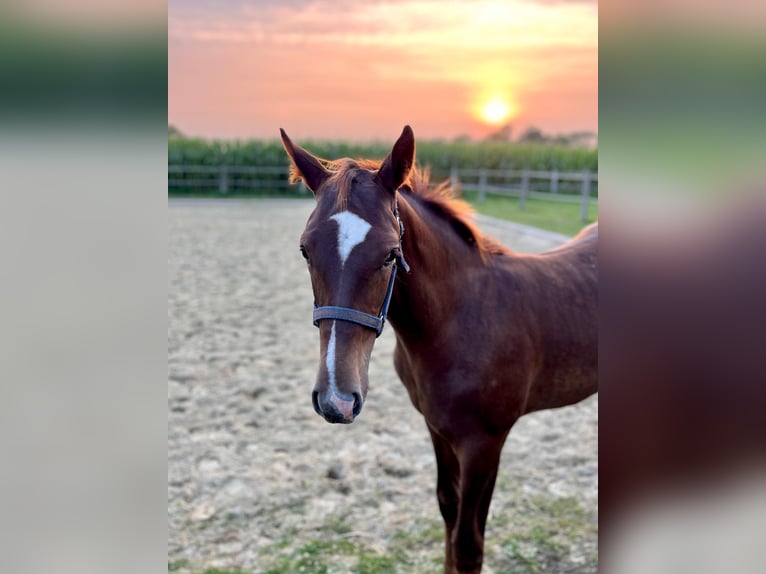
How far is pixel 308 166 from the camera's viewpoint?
1930 millimetres

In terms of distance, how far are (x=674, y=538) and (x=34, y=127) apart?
664 mm

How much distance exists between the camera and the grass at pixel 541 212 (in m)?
13.0

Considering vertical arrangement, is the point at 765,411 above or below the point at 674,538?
above

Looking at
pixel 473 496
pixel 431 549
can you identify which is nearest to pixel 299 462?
pixel 431 549

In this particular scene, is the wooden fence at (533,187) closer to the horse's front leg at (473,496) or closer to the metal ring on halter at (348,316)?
the horse's front leg at (473,496)

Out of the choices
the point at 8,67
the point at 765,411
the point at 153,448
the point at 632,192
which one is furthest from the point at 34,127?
the point at 765,411

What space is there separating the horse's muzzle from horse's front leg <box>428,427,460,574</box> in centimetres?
112

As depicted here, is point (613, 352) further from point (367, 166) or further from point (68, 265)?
point (367, 166)

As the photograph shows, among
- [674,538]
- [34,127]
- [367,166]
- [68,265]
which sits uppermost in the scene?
[367,166]

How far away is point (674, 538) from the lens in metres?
0.51

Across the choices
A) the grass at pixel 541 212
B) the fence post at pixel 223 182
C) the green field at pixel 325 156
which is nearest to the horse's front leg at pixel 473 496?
the grass at pixel 541 212

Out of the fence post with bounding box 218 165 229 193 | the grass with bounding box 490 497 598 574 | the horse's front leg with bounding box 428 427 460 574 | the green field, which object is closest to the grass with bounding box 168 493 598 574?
the grass with bounding box 490 497 598 574

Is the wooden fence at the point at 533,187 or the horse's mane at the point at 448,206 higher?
the wooden fence at the point at 533,187

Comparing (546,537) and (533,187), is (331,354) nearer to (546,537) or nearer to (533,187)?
(546,537)
